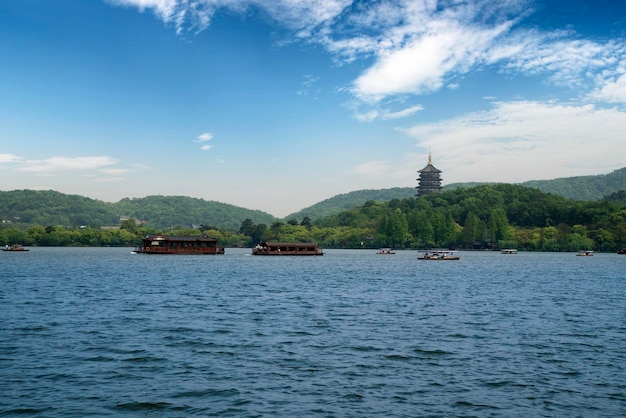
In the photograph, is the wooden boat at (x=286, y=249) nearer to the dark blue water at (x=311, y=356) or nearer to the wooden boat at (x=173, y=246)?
the wooden boat at (x=173, y=246)

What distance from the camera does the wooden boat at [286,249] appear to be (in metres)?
163

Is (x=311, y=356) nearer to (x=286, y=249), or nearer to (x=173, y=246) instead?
(x=173, y=246)

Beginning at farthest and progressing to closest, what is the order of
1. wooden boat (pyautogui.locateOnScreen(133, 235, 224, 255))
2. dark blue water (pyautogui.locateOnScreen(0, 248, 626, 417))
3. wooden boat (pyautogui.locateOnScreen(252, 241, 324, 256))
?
wooden boat (pyautogui.locateOnScreen(252, 241, 324, 256)) → wooden boat (pyautogui.locateOnScreen(133, 235, 224, 255)) → dark blue water (pyautogui.locateOnScreen(0, 248, 626, 417))

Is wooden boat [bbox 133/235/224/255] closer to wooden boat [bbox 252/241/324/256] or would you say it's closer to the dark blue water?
wooden boat [bbox 252/241/324/256]

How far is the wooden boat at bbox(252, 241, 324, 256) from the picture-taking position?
163m

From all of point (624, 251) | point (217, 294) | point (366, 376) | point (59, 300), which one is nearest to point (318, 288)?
point (217, 294)

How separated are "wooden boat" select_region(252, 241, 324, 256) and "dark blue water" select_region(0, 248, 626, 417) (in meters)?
110

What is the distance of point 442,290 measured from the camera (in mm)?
60938

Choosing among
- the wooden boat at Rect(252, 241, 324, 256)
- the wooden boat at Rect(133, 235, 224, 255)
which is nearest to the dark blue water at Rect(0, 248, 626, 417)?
the wooden boat at Rect(133, 235, 224, 255)

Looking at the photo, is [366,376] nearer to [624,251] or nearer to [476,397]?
[476,397]

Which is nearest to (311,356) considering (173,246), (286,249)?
(173,246)

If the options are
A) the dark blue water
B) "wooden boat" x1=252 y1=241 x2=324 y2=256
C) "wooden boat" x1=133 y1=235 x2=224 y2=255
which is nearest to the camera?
the dark blue water

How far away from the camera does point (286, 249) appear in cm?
16612

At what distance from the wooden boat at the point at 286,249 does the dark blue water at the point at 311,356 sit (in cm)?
11030
